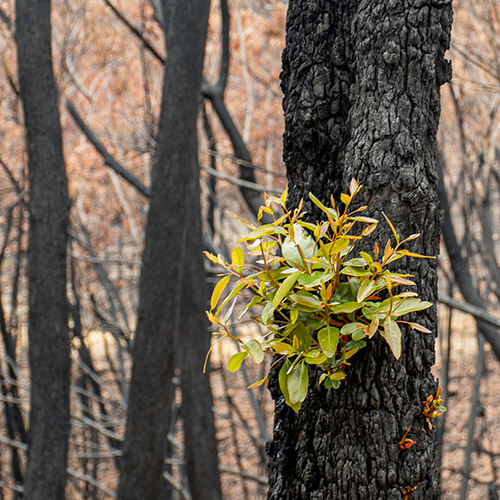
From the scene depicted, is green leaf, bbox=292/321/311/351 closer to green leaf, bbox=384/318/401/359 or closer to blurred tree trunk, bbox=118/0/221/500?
green leaf, bbox=384/318/401/359

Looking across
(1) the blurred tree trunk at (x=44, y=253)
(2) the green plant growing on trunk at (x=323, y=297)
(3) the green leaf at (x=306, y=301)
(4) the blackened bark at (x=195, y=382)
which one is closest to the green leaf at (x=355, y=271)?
(2) the green plant growing on trunk at (x=323, y=297)

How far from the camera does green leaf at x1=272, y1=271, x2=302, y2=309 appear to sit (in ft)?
5.61

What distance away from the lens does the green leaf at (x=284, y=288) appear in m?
1.71

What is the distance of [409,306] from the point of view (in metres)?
1.68

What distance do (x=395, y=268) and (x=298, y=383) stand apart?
1.41 ft

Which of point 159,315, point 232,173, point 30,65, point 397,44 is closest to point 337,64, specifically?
point 397,44

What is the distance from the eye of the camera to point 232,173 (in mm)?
12281

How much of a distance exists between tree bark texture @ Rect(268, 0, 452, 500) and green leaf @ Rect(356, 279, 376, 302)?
20 centimetres

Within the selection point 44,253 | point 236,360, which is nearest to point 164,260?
point 44,253

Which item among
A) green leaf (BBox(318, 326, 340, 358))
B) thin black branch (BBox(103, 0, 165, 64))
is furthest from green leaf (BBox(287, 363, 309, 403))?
thin black branch (BBox(103, 0, 165, 64))

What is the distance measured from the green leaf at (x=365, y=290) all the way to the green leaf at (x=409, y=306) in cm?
8

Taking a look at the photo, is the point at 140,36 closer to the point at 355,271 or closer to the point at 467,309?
the point at 467,309

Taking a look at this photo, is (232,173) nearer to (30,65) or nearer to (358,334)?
(30,65)

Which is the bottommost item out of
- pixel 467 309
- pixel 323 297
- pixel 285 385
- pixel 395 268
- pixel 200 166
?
pixel 285 385
